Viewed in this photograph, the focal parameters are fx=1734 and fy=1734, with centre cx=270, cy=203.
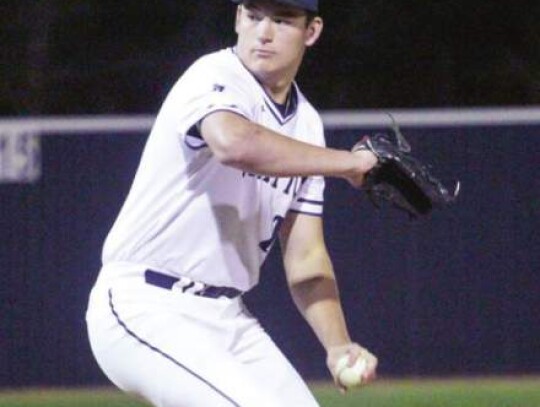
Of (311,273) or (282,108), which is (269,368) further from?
(282,108)

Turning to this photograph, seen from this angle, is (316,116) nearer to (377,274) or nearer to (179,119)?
(179,119)

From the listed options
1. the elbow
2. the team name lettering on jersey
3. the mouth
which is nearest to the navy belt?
the team name lettering on jersey

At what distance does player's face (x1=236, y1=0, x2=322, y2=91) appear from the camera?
4.98 meters

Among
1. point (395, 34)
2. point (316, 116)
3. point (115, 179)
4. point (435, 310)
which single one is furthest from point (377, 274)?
point (316, 116)

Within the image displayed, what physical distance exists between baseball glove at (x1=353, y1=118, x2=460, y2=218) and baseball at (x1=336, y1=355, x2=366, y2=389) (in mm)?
441

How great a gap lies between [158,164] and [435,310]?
5.14 meters

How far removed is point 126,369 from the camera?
186 inches

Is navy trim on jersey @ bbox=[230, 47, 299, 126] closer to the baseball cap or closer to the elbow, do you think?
the baseball cap

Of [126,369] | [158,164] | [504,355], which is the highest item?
[158,164]

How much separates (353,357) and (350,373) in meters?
0.07

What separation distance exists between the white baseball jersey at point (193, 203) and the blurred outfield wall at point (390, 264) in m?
4.84

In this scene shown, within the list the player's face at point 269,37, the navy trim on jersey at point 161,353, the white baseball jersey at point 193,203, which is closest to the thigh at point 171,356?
the navy trim on jersey at point 161,353

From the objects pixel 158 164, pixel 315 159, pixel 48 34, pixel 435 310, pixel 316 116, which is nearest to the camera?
pixel 315 159

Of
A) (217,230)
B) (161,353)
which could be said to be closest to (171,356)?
(161,353)
